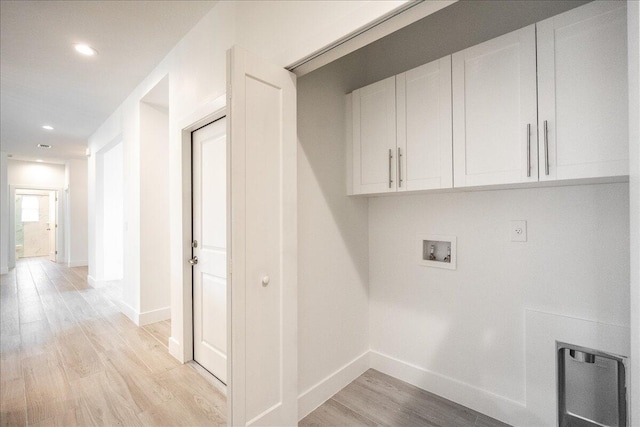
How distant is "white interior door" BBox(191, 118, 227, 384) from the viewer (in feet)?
7.55

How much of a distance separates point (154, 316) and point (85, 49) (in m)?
2.92

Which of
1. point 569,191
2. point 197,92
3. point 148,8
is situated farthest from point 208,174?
point 569,191

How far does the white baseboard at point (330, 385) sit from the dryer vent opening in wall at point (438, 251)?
980 mm

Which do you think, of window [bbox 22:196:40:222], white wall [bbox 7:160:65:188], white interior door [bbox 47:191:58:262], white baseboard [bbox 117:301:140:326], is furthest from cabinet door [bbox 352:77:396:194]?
window [bbox 22:196:40:222]

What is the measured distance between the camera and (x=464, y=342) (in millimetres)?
2010

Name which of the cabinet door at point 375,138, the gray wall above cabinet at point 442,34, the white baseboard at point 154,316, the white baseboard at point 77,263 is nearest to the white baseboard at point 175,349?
the white baseboard at point 154,316

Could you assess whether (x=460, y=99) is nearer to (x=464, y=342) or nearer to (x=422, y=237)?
(x=422, y=237)

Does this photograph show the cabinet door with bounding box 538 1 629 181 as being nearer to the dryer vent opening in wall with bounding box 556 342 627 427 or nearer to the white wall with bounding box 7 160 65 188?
the dryer vent opening in wall with bounding box 556 342 627 427

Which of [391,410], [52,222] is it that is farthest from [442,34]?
[52,222]

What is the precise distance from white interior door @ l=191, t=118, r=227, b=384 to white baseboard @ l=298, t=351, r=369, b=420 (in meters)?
0.73

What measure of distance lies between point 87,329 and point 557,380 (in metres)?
4.38

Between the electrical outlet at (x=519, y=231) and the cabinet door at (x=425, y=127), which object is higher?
the cabinet door at (x=425, y=127)

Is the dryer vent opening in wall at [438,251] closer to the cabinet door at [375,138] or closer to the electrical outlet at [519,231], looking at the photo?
the electrical outlet at [519,231]

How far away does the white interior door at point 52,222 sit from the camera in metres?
8.92
